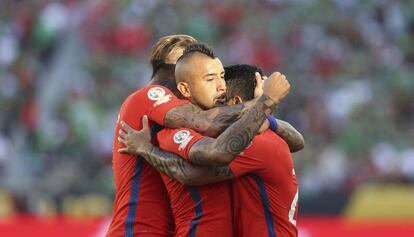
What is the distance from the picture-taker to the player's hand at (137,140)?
4969mm

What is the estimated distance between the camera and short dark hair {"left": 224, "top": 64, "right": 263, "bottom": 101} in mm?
4945

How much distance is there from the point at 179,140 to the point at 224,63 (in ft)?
30.2

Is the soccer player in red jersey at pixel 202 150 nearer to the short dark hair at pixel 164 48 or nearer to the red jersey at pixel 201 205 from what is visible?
the red jersey at pixel 201 205

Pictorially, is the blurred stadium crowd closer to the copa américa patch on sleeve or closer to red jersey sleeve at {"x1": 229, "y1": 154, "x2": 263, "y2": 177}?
the copa américa patch on sleeve

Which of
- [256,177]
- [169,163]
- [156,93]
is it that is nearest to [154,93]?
[156,93]

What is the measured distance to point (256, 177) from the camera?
4820 mm

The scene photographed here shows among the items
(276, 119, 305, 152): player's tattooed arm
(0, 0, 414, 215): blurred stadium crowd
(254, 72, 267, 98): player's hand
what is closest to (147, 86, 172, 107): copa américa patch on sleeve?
(254, 72, 267, 98): player's hand

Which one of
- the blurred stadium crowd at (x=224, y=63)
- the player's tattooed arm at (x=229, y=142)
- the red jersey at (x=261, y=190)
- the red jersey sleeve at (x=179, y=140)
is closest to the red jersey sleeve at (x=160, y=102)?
the red jersey sleeve at (x=179, y=140)

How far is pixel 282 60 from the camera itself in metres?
14.1

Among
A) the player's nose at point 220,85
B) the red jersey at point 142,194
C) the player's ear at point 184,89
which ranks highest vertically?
the player's nose at point 220,85

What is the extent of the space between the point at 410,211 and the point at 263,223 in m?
7.10

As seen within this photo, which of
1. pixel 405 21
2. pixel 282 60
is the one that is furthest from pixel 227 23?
pixel 405 21

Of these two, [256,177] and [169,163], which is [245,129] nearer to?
[256,177]

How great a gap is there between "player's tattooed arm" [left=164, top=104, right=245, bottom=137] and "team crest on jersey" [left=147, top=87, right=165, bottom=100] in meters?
0.16
